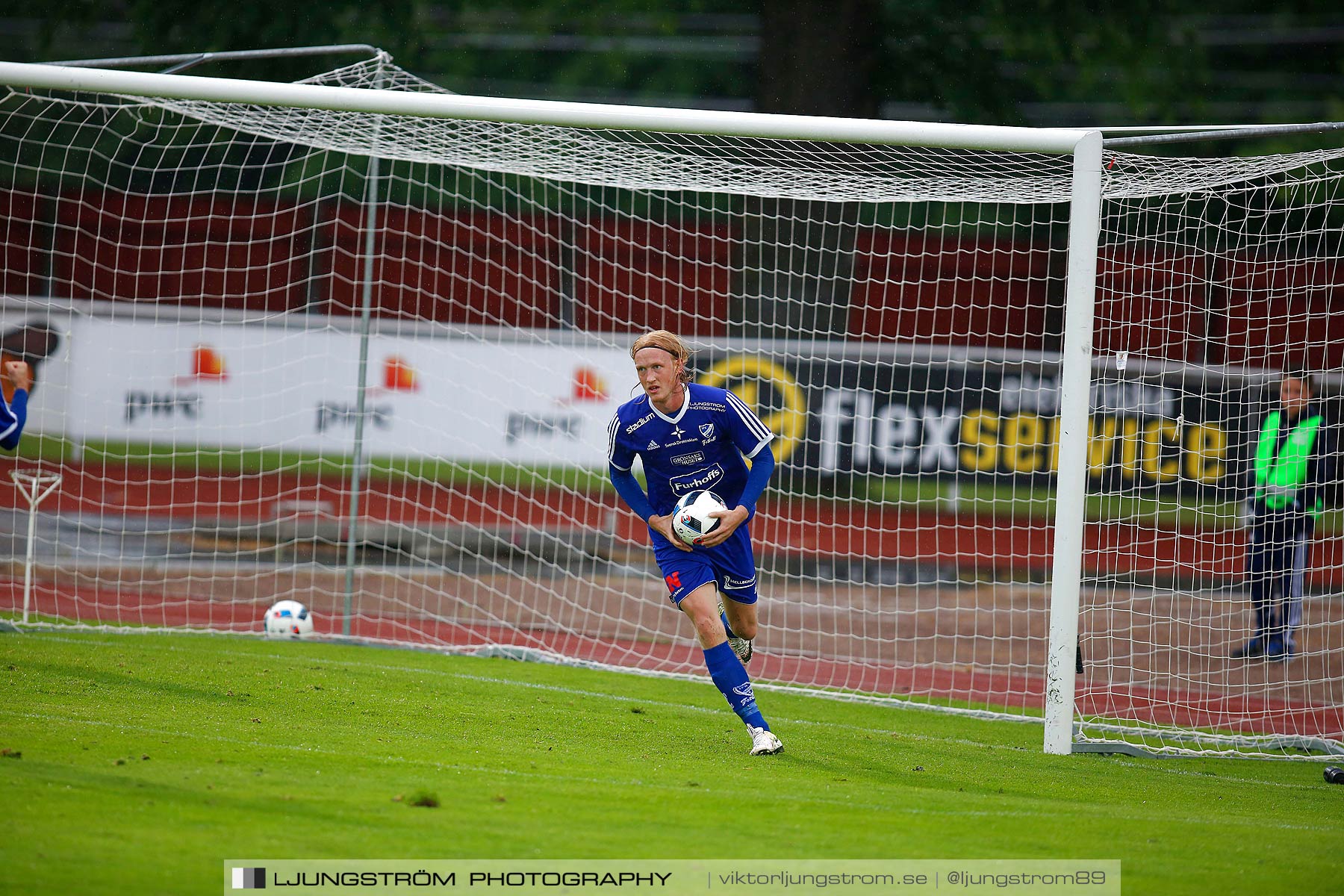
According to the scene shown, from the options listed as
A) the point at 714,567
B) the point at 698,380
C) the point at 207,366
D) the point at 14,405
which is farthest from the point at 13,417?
the point at 698,380

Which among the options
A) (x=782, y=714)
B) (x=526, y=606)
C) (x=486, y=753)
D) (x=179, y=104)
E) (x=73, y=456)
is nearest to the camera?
(x=486, y=753)

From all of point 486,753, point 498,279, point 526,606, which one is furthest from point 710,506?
point 498,279

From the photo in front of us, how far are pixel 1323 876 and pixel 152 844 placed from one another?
11.9 ft

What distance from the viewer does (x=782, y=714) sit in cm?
699

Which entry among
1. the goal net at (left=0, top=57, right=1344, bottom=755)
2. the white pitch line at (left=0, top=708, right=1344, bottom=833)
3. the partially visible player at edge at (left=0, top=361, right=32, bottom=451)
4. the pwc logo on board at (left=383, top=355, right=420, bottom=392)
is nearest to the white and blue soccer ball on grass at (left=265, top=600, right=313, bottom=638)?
the goal net at (left=0, top=57, right=1344, bottom=755)

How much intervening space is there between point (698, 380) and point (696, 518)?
7744 millimetres

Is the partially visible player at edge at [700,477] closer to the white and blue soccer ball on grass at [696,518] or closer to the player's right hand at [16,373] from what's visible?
the white and blue soccer ball on grass at [696,518]

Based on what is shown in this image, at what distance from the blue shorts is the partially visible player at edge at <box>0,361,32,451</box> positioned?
4128mm

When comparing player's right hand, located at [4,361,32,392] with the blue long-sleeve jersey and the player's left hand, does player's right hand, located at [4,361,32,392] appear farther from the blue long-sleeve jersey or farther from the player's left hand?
the player's left hand

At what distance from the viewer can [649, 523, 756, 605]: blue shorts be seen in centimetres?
556

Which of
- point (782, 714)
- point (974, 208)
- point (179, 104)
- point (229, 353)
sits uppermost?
point (974, 208)

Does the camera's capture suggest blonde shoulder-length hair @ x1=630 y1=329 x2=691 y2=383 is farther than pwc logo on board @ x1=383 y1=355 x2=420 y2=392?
No

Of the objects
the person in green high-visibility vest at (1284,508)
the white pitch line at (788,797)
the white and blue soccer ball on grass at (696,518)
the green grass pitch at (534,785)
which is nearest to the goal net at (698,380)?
the person in green high-visibility vest at (1284,508)

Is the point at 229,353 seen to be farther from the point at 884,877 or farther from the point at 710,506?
the point at 884,877
